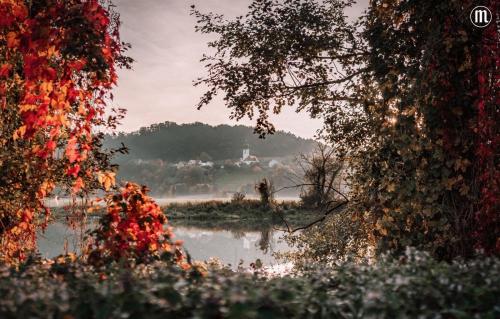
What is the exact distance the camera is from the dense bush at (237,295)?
1.92m

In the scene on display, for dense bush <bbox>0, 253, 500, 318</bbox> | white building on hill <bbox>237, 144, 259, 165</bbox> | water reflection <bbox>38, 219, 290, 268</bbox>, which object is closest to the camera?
dense bush <bbox>0, 253, 500, 318</bbox>

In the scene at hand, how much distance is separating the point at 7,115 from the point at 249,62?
4099 mm

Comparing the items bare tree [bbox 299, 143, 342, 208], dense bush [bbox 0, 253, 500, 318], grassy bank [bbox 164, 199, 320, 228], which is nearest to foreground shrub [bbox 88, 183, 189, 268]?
dense bush [bbox 0, 253, 500, 318]

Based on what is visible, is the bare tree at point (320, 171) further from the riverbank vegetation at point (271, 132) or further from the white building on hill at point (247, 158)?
the white building on hill at point (247, 158)

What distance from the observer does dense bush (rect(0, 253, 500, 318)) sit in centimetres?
192

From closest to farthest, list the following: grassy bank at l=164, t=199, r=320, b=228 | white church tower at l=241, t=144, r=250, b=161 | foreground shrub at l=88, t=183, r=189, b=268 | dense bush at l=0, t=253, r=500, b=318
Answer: dense bush at l=0, t=253, r=500, b=318 < foreground shrub at l=88, t=183, r=189, b=268 < grassy bank at l=164, t=199, r=320, b=228 < white church tower at l=241, t=144, r=250, b=161

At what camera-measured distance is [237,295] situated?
1.88 m

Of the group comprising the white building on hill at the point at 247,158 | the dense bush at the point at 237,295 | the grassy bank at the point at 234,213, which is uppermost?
the white building on hill at the point at 247,158

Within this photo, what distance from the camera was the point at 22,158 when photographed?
5.63 m

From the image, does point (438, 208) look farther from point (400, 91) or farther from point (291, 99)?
point (291, 99)

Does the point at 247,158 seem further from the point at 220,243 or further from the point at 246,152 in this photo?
the point at 220,243

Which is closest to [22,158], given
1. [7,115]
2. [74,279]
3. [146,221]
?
[7,115]

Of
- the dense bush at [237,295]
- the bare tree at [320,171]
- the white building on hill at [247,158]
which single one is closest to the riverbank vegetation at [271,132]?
the dense bush at [237,295]

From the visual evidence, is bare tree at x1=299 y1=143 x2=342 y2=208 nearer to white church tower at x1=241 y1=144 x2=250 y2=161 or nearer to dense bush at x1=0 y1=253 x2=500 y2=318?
dense bush at x1=0 y1=253 x2=500 y2=318
